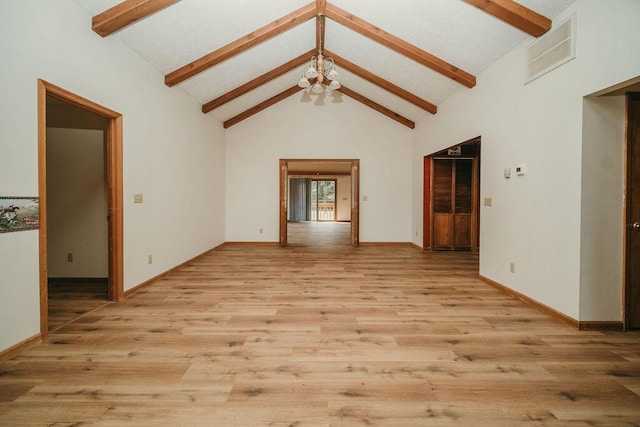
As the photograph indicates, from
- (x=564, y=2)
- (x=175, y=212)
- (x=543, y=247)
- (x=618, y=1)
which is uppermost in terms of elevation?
(x=564, y=2)

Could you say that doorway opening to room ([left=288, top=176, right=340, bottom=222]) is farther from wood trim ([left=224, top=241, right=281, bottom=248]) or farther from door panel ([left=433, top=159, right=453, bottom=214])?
door panel ([left=433, top=159, right=453, bottom=214])

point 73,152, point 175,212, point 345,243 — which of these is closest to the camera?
point 73,152

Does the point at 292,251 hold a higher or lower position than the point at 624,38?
lower

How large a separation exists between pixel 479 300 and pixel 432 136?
12.8 feet

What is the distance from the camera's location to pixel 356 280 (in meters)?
4.55

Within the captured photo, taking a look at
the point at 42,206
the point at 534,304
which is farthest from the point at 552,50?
the point at 42,206

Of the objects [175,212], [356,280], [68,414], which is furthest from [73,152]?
[356,280]

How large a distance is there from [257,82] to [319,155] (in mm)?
2443

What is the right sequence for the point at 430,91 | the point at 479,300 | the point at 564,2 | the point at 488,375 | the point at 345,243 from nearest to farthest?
1. the point at 488,375
2. the point at 564,2
3. the point at 479,300
4. the point at 430,91
5. the point at 345,243

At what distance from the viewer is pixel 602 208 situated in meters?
2.82

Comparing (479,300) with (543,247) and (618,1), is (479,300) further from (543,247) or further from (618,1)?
(618,1)

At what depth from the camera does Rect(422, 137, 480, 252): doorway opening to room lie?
7125 millimetres

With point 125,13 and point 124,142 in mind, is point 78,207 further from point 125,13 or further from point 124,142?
point 125,13

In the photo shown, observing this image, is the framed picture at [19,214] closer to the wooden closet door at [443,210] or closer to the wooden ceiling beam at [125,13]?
the wooden ceiling beam at [125,13]
